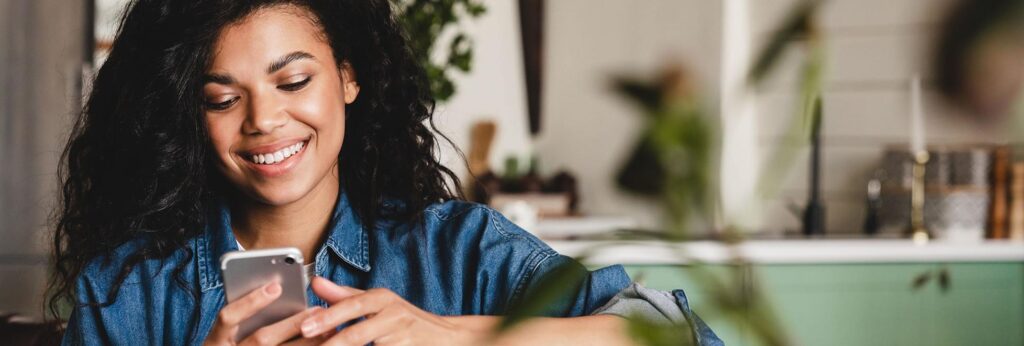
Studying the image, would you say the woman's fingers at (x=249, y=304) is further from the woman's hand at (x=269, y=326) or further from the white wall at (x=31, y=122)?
the white wall at (x=31, y=122)

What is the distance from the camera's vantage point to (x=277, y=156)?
1.31 metres

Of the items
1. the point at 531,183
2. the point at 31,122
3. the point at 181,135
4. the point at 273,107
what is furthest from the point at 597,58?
the point at 273,107

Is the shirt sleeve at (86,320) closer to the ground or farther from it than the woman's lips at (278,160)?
closer to the ground

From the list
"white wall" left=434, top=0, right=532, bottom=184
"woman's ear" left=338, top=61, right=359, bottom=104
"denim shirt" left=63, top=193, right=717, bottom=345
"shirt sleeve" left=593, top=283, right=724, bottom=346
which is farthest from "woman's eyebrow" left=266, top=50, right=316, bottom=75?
"white wall" left=434, top=0, right=532, bottom=184

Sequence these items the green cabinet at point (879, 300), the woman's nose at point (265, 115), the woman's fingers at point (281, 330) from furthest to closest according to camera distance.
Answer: the green cabinet at point (879, 300) < the woman's nose at point (265, 115) < the woman's fingers at point (281, 330)

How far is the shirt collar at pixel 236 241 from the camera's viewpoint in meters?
1.43

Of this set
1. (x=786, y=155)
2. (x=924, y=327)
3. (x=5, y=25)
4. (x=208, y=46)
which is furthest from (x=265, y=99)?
(x=924, y=327)

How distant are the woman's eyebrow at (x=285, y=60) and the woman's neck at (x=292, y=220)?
20cm

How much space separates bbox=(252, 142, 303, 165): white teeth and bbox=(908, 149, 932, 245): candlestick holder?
1.86m

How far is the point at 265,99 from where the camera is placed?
1.29 m

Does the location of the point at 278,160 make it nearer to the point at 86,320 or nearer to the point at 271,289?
the point at 271,289

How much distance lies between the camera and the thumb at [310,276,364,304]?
3.35 feet

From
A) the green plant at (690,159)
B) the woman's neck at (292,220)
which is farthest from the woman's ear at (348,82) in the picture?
the green plant at (690,159)

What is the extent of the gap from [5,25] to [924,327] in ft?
7.24
